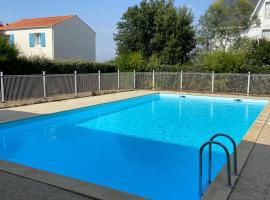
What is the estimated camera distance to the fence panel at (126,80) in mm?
18559

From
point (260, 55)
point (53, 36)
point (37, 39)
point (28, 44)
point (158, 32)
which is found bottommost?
point (260, 55)

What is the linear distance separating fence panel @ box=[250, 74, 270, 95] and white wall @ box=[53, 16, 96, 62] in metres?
15.6

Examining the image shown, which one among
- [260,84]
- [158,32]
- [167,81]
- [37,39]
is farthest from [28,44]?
[260,84]

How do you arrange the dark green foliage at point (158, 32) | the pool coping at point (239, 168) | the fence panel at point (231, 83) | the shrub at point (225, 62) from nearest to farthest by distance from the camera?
the pool coping at point (239, 168) → the fence panel at point (231, 83) → the shrub at point (225, 62) → the dark green foliage at point (158, 32)

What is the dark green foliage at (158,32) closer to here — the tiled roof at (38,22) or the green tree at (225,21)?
the green tree at (225,21)

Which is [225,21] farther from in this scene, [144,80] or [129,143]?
[129,143]

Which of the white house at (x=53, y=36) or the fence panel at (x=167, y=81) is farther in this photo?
the white house at (x=53, y=36)

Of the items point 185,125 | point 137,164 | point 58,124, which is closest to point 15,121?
point 58,124

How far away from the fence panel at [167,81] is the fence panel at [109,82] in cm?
303

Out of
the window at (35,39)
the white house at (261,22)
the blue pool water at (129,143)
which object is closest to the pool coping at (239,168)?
the blue pool water at (129,143)

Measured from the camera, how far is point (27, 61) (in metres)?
13.2

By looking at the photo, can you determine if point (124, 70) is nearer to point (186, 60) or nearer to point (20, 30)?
point (186, 60)

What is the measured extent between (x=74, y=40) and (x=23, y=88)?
51.7 feet

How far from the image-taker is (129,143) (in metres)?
A: 7.63
